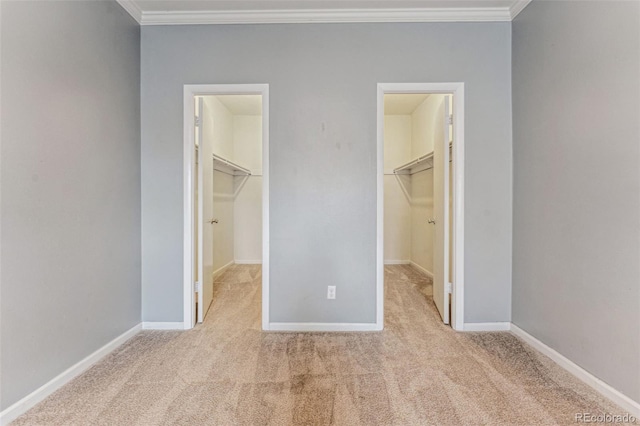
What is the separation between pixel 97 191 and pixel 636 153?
10.4 ft

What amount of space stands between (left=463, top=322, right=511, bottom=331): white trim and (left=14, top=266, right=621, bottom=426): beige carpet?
0.07 metres

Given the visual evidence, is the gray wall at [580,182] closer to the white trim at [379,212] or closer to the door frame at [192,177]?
the white trim at [379,212]

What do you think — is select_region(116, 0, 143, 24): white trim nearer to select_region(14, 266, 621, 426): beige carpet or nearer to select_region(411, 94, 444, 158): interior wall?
select_region(14, 266, 621, 426): beige carpet

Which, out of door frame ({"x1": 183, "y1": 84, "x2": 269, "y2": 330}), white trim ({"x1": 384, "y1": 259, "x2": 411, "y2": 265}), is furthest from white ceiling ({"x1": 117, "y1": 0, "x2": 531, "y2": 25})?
white trim ({"x1": 384, "y1": 259, "x2": 411, "y2": 265})

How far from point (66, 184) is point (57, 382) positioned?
1154 mm

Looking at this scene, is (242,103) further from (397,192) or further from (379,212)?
(379,212)

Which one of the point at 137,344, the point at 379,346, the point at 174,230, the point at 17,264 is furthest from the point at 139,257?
the point at 379,346

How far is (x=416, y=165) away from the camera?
4691 millimetres

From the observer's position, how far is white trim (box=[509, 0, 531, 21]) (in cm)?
226

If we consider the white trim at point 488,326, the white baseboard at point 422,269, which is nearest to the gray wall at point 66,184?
the white trim at point 488,326

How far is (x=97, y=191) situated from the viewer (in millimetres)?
2035

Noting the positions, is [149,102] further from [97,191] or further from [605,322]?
[605,322]

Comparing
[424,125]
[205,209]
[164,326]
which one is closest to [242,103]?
[205,209]

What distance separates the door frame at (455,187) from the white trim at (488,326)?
7 cm
